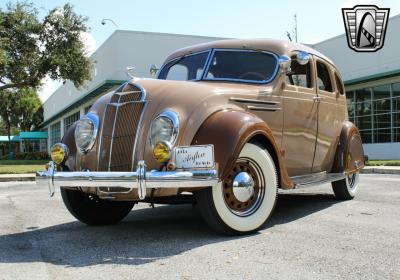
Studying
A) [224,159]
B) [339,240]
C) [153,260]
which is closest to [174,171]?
[224,159]

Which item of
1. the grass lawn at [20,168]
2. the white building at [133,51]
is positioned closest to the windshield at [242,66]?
the grass lawn at [20,168]

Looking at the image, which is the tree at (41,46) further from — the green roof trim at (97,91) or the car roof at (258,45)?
the car roof at (258,45)

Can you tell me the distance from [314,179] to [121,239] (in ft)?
8.20

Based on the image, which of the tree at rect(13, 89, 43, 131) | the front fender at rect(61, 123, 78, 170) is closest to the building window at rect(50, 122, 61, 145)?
the tree at rect(13, 89, 43, 131)

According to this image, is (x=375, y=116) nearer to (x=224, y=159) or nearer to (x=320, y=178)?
(x=320, y=178)

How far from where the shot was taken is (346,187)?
23.9 feet

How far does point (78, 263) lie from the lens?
3.97 meters

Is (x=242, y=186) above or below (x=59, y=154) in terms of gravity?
below

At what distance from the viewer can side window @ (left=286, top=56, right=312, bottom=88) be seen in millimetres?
6144

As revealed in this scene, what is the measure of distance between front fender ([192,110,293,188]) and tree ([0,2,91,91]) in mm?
24474

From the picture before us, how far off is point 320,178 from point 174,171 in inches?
102

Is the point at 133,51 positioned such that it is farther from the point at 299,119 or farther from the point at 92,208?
the point at 92,208

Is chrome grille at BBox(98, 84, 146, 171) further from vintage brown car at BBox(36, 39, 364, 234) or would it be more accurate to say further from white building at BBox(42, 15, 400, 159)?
white building at BBox(42, 15, 400, 159)

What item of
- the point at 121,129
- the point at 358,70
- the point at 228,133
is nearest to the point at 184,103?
the point at 228,133
